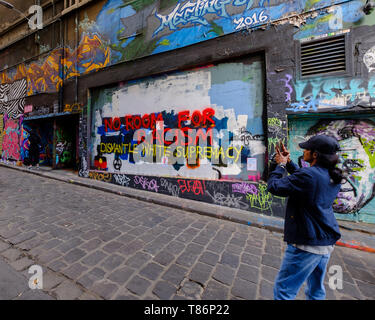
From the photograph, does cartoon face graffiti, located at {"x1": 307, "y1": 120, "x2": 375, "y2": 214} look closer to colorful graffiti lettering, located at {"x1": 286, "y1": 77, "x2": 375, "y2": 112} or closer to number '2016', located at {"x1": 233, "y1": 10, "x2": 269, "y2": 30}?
colorful graffiti lettering, located at {"x1": 286, "y1": 77, "x2": 375, "y2": 112}

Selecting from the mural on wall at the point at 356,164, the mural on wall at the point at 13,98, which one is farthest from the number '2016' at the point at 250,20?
the mural on wall at the point at 13,98

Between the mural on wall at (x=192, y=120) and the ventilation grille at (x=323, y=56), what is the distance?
1.13m

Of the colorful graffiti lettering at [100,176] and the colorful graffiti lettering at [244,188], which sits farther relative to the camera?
the colorful graffiti lettering at [100,176]

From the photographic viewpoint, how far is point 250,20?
5.09m

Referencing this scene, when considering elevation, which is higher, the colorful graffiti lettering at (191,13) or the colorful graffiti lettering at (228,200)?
the colorful graffiti lettering at (191,13)

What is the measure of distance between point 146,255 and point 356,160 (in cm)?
540

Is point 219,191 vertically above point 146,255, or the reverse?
point 219,191

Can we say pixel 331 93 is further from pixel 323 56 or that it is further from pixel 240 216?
pixel 240 216

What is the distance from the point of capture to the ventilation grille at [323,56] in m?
4.31

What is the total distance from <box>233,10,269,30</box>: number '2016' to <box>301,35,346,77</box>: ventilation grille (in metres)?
1.40

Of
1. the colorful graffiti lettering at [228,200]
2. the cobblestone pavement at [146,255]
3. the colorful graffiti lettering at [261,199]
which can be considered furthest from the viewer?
the colorful graffiti lettering at [228,200]

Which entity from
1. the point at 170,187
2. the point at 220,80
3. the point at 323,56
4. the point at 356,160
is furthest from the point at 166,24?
the point at 356,160

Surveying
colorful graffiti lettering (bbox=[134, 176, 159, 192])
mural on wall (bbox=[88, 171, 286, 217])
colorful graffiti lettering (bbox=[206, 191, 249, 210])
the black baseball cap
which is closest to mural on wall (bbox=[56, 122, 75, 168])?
mural on wall (bbox=[88, 171, 286, 217])

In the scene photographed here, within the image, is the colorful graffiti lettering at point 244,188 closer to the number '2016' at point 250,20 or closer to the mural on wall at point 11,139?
the number '2016' at point 250,20
